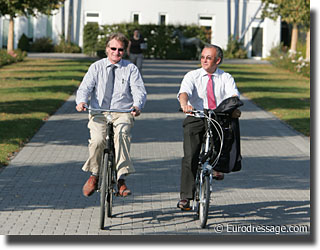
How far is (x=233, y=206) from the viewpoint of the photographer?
27.0 ft

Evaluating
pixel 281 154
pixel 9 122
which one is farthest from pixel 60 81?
pixel 281 154

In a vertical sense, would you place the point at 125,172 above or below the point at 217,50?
below

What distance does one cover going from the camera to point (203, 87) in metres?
7.31

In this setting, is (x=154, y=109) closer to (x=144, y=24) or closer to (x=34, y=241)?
(x=34, y=241)

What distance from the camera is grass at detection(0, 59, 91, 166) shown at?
13.2m

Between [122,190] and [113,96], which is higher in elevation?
[113,96]

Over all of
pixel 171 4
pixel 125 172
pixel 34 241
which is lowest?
pixel 34 241

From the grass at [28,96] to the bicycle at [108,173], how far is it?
11.7ft

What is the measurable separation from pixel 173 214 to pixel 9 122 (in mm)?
7730

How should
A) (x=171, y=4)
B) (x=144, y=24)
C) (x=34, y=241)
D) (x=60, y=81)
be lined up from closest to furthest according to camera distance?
(x=34, y=241) < (x=60, y=81) < (x=144, y=24) < (x=171, y=4)

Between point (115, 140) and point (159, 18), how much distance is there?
4478cm

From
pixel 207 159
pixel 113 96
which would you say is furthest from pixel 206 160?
pixel 113 96

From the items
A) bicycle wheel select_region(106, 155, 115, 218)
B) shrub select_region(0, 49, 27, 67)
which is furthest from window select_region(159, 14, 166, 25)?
bicycle wheel select_region(106, 155, 115, 218)

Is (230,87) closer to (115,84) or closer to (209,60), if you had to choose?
(209,60)
